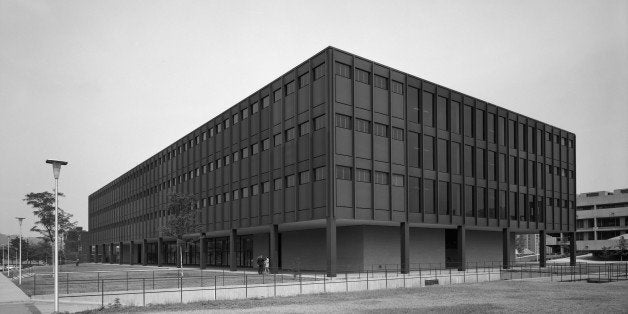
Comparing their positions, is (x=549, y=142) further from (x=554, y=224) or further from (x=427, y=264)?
(x=427, y=264)

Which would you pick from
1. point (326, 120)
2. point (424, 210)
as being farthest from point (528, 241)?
point (326, 120)

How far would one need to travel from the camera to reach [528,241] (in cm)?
A: 18738

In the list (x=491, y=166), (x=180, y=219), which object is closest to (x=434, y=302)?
(x=180, y=219)

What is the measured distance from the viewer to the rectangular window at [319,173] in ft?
162

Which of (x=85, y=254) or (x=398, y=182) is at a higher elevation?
(x=398, y=182)

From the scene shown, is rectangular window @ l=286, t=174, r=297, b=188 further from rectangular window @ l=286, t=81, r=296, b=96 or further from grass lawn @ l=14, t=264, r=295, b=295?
grass lawn @ l=14, t=264, r=295, b=295

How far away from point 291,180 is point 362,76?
→ 1166 cm

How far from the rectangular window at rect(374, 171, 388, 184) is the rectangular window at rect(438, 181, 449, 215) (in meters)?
8.08

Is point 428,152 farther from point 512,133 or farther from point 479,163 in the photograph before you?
point 512,133

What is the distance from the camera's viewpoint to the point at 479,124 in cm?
6394

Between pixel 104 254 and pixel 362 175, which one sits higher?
pixel 362 175

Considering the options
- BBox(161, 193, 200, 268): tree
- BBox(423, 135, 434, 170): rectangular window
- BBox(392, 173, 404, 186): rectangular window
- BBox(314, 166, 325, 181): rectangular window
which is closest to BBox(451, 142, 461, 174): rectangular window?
BBox(423, 135, 434, 170): rectangular window

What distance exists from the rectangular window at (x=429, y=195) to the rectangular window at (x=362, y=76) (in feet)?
38.9

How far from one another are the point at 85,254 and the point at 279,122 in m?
118
